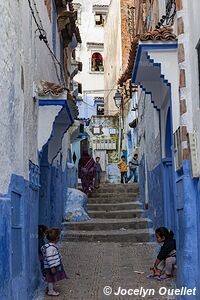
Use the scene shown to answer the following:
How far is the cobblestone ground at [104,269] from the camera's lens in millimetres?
8445

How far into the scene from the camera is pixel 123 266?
34.6 ft

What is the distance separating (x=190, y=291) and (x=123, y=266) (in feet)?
11.2

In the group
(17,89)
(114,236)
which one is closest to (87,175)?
(114,236)

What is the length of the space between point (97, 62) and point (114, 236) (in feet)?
87.3

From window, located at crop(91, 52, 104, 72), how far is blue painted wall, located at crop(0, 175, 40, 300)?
30.3 metres

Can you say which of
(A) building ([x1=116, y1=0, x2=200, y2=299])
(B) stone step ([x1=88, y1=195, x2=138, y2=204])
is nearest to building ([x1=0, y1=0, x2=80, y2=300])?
(A) building ([x1=116, y1=0, x2=200, y2=299])

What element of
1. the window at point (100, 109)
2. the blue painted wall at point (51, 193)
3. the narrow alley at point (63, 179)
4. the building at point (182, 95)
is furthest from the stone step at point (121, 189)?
the window at point (100, 109)

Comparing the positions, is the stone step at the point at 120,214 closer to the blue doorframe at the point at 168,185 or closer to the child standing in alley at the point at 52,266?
the blue doorframe at the point at 168,185

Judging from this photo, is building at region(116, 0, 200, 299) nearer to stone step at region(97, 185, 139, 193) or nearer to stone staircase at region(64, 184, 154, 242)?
stone staircase at region(64, 184, 154, 242)

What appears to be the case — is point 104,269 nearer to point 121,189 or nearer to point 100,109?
point 121,189

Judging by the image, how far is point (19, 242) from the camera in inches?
280

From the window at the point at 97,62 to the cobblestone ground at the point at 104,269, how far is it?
26567mm

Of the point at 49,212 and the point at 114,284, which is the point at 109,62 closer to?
the point at 49,212

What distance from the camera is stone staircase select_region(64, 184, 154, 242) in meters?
13.6
